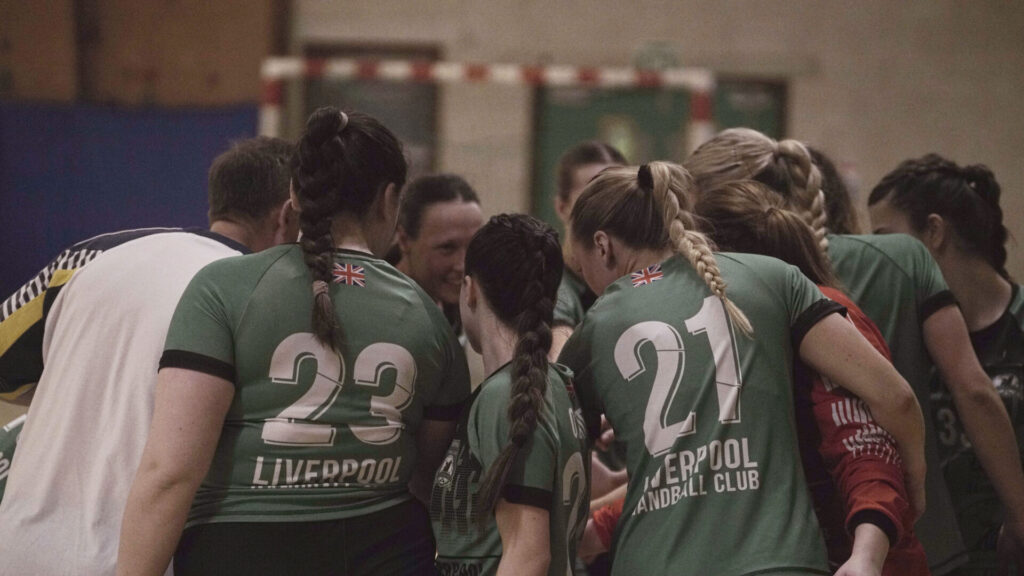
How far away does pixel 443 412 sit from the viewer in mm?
1885

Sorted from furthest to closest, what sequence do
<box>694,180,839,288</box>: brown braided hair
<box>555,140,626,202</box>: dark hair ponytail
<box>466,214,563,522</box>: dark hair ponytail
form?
<box>555,140,626,202</box>: dark hair ponytail
<box>694,180,839,288</box>: brown braided hair
<box>466,214,563,522</box>: dark hair ponytail

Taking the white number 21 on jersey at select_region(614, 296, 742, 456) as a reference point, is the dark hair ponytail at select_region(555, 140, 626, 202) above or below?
above

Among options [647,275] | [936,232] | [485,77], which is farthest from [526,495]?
[485,77]

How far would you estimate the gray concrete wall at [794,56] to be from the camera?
8609mm

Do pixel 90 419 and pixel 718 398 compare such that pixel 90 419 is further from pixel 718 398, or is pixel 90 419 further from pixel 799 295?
pixel 799 295

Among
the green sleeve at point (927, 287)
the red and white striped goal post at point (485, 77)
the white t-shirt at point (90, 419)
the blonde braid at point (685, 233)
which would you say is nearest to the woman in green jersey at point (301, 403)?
the white t-shirt at point (90, 419)

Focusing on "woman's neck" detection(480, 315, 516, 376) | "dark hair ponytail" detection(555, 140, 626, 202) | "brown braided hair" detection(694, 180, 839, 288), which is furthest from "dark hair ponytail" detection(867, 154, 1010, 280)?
"woman's neck" detection(480, 315, 516, 376)

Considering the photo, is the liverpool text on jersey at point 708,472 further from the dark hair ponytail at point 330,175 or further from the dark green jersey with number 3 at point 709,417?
the dark hair ponytail at point 330,175

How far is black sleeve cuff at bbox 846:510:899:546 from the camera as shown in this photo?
171cm

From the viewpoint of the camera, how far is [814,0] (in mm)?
8625

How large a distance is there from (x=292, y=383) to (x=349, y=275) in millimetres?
224

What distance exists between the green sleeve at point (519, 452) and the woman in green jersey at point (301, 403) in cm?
15

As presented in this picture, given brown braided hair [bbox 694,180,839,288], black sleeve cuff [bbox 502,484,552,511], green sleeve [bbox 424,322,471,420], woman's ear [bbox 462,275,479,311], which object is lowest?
black sleeve cuff [bbox 502,484,552,511]

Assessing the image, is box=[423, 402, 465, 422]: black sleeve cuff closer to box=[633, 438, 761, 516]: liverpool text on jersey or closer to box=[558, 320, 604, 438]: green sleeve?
box=[558, 320, 604, 438]: green sleeve
